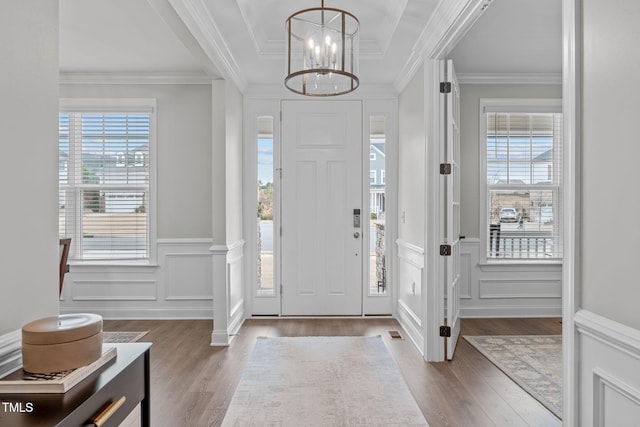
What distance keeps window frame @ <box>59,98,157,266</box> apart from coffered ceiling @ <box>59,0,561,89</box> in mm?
296

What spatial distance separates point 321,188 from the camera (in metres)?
4.60

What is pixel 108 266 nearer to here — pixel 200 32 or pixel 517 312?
pixel 200 32

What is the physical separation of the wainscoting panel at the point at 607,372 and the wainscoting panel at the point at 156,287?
372 cm

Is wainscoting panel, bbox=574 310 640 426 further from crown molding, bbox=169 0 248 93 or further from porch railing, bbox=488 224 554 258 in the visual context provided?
porch railing, bbox=488 224 554 258

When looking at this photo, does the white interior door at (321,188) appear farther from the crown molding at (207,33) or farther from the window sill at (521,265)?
the window sill at (521,265)

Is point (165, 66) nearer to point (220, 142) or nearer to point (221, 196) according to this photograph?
A: point (220, 142)

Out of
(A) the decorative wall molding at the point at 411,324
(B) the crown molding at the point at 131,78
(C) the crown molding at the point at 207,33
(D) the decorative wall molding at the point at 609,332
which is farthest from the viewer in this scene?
(B) the crown molding at the point at 131,78

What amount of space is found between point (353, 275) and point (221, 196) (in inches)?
69.3

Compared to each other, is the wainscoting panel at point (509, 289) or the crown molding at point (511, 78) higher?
the crown molding at point (511, 78)

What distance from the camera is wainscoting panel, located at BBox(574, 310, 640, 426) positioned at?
3.99 ft

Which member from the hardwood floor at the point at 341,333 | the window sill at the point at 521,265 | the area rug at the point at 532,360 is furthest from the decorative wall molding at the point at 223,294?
the window sill at the point at 521,265

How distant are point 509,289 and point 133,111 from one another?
15.1 feet

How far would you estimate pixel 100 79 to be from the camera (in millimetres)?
4391

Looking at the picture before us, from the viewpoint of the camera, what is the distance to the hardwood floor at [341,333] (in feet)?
8.04
